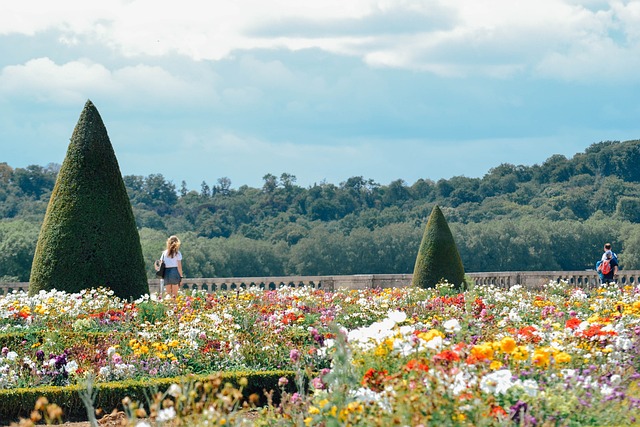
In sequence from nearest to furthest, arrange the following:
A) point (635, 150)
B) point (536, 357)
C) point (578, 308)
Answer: point (536, 357), point (578, 308), point (635, 150)

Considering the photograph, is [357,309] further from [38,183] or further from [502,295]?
[38,183]

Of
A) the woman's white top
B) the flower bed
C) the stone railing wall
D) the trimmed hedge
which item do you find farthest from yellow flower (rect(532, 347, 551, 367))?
the stone railing wall

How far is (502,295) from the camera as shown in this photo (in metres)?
14.9

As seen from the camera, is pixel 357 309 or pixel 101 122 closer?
pixel 357 309

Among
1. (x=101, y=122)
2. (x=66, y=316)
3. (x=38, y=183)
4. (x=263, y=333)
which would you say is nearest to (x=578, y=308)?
(x=263, y=333)

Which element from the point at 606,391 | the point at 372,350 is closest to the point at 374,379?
the point at 372,350

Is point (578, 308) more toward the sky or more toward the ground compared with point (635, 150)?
more toward the ground

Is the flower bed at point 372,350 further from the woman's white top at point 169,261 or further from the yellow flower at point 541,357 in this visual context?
the woman's white top at point 169,261

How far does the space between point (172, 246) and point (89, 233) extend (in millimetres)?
1436

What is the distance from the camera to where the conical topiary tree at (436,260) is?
1962cm

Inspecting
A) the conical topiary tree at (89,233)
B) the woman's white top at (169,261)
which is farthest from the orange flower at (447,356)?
the woman's white top at (169,261)

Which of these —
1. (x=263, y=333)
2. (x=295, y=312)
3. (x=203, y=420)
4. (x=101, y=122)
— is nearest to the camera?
(x=203, y=420)

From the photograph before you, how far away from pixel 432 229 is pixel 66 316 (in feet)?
32.2

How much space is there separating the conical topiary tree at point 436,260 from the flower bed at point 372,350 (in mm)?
1984
